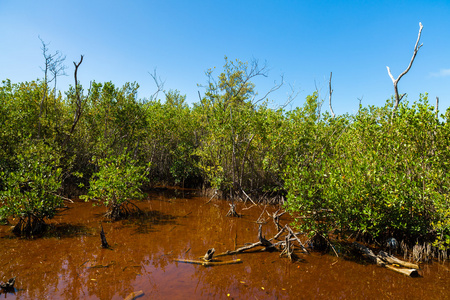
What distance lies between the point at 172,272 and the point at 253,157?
7566 millimetres

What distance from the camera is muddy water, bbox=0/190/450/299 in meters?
4.27

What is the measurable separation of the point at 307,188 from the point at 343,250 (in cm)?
181

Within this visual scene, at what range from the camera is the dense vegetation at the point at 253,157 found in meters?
5.60

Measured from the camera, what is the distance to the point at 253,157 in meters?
11.9

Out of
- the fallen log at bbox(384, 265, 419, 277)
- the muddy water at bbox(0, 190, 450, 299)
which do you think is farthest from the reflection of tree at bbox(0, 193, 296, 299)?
the fallen log at bbox(384, 265, 419, 277)

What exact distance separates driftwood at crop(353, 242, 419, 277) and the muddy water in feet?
0.44

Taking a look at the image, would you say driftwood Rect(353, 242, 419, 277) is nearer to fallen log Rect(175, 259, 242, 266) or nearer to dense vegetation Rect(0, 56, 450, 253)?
dense vegetation Rect(0, 56, 450, 253)

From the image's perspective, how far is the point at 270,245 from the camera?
607 centimetres

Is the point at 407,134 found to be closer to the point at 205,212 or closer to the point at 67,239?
the point at 205,212

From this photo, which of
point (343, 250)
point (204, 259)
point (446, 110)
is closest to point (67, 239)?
point (204, 259)

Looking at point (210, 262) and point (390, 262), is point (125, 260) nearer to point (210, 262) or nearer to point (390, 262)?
point (210, 262)

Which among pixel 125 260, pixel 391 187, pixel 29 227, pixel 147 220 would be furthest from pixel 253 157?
pixel 29 227

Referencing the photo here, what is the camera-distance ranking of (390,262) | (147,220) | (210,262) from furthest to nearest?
(147,220), (210,262), (390,262)

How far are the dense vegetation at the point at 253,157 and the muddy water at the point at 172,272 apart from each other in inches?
32.2
